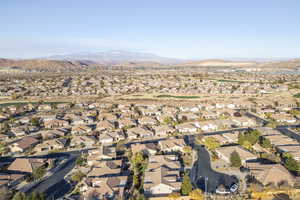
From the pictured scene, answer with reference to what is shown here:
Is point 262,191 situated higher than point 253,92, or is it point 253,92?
point 253,92

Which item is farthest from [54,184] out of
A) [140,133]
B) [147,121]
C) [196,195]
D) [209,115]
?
[209,115]

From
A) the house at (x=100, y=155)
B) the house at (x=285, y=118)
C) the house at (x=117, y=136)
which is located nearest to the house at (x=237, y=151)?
the house at (x=100, y=155)

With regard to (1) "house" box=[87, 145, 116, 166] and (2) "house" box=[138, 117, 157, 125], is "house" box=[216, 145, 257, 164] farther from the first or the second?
(2) "house" box=[138, 117, 157, 125]

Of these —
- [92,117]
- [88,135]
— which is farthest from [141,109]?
[88,135]

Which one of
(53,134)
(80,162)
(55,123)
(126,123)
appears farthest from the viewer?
(55,123)

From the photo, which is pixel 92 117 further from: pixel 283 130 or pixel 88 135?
pixel 283 130

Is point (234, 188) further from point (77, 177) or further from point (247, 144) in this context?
point (77, 177)

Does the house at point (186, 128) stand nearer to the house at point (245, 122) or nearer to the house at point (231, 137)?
the house at point (231, 137)
